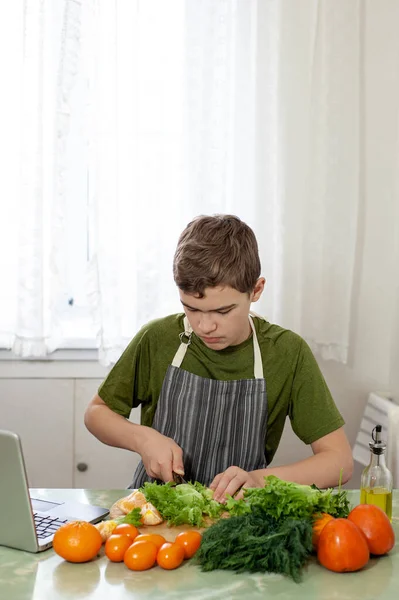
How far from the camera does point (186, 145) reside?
2779 mm

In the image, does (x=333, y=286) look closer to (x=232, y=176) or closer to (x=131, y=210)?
(x=232, y=176)

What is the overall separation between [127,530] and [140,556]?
0.32 ft

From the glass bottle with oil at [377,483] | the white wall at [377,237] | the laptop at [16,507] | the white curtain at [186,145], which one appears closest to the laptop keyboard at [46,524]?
the laptop at [16,507]

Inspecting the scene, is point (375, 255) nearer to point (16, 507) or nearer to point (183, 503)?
point (183, 503)

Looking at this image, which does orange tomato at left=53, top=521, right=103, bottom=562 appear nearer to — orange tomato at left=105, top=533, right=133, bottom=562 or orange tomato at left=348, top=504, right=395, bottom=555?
orange tomato at left=105, top=533, right=133, bottom=562

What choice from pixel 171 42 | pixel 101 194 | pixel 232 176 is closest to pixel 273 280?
pixel 232 176

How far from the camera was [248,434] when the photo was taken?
201 cm

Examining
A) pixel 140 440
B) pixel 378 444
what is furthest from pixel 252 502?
pixel 140 440

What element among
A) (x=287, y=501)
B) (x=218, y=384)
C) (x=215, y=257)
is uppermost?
(x=215, y=257)

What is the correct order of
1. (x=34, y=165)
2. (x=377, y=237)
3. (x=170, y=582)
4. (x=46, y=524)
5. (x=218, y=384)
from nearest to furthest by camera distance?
(x=170, y=582) → (x=46, y=524) → (x=218, y=384) → (x=34, y=165) → (x=377, y=237)

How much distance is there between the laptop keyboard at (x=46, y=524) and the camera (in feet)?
4.83

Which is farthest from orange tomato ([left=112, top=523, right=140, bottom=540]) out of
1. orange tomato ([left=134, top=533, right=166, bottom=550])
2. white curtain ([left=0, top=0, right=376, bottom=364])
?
white curtain ([left=0, top=0, right=376, bottom=364])

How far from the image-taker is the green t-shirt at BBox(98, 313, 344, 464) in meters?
2.03

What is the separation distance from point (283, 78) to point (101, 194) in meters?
0.77
